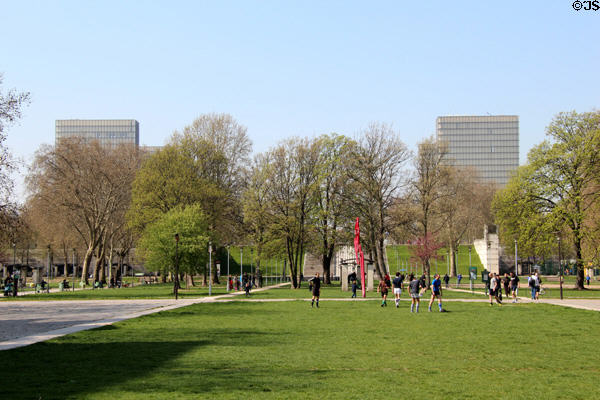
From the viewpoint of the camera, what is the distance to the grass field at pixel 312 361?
35.2 ft

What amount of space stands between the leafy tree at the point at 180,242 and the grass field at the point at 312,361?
90.7 ft

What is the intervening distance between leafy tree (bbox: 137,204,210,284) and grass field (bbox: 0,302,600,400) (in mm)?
27660

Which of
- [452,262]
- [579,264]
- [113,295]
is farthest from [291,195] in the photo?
[452,262]

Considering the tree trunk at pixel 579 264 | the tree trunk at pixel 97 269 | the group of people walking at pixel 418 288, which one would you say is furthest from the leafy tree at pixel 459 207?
the tree trunk at pixel 97 269

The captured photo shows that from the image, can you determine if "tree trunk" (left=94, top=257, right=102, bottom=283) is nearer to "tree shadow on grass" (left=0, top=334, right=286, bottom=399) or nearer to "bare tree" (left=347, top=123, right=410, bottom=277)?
"bare tree" (left=347, top=123, right=410, bottom=277)

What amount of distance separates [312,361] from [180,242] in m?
38.8

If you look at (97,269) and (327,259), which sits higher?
(327,259)

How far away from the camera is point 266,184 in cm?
6153

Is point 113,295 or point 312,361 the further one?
point 113,295

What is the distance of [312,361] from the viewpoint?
46.3 ft

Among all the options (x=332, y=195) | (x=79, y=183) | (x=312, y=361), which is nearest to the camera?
(x=312, y=361)

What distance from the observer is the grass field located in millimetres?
10734

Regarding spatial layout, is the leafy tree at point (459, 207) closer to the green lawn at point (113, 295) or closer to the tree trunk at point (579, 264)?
the tree trunk at point (579, 264)

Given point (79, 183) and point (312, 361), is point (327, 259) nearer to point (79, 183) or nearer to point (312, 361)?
point (79, 183)
